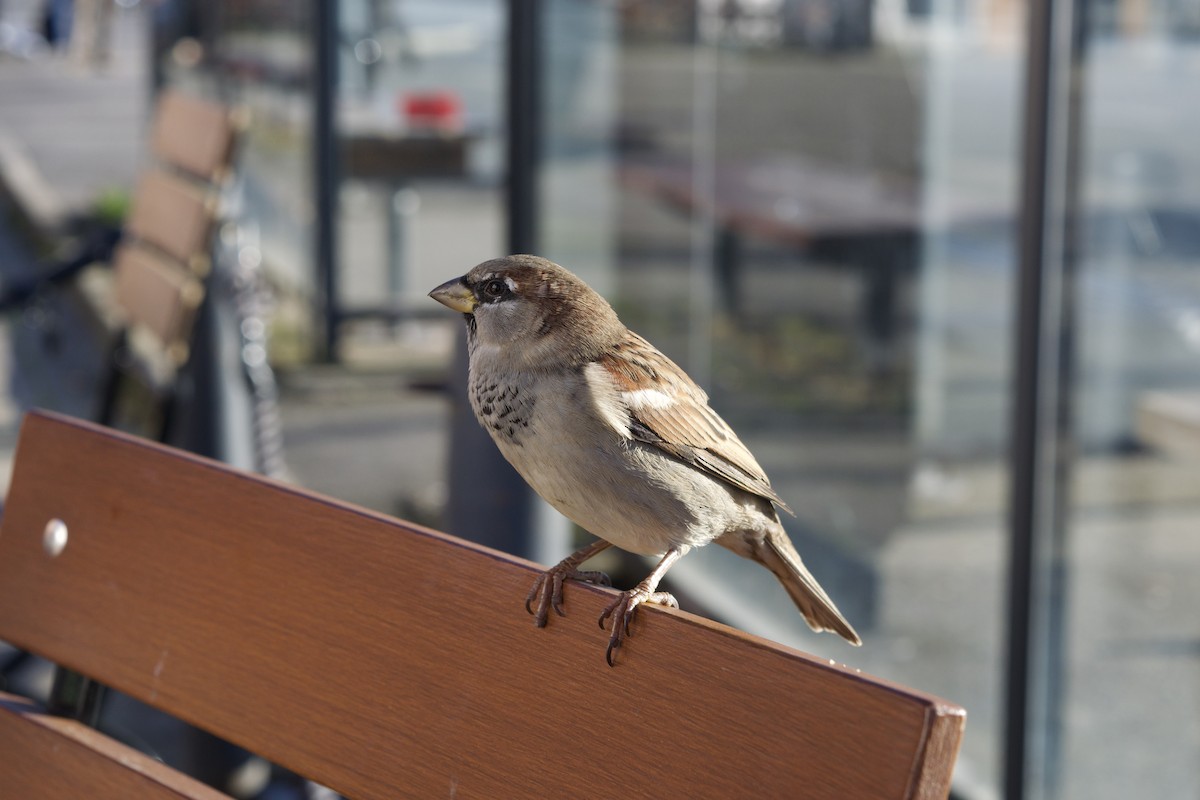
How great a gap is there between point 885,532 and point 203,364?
5.52ft

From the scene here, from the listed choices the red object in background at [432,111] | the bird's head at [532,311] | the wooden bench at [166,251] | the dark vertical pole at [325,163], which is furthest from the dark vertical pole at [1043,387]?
the dark vertical pole at [325,163]

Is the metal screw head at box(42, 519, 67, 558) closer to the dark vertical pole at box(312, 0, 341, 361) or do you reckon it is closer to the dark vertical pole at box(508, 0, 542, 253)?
the dark vertical pole at box(508, 0, 542, 253)

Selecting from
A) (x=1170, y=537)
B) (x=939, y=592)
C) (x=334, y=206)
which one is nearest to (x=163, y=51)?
(x=334, y=206)

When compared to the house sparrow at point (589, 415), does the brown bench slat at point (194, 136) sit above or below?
above

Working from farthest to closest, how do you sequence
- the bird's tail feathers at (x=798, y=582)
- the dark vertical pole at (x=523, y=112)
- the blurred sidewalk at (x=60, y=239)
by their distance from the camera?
1. the blurred sidewalk at (x=60, y=239)
2. the dark vertical pole at (x=523, y=112)
3. the bird's tail feathers at (x=798, y=582)

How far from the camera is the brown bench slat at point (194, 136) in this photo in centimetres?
327

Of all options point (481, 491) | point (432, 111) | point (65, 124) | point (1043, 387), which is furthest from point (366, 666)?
point (65, 124)

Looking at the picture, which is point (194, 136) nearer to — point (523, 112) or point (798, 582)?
point (523, 112)

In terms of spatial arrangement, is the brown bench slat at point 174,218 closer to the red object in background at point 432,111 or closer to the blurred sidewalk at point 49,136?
the blurred sidewalk at point 49,136

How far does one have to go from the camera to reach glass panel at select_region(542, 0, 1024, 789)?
3.31 meters

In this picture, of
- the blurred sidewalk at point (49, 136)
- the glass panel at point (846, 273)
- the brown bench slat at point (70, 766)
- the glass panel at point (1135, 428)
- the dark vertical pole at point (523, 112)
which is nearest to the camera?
the brown bench slat at point (70, 766)

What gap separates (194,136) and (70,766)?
237 centimetres

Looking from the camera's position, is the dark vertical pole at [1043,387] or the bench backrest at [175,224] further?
the bench backrest at [175,224]

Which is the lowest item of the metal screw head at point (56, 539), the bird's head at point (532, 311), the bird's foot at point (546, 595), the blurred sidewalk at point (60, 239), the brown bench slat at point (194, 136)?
the blurred sidewalk at point (60, 239)
